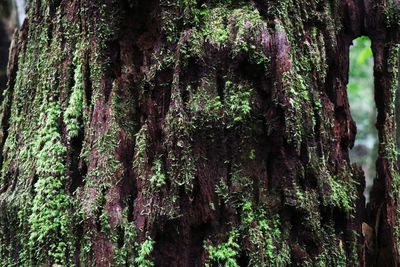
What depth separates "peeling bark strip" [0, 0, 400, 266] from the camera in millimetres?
2244

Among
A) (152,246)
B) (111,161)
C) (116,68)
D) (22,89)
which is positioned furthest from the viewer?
(22,89)

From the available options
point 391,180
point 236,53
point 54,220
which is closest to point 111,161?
point 54,220

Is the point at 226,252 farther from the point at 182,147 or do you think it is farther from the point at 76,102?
the point at 76,102

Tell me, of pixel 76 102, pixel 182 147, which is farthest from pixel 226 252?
pixel 76 102

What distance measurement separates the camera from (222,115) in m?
2.32

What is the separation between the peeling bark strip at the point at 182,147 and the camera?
2.24 metres

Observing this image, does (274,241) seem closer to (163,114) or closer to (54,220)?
(163,114)

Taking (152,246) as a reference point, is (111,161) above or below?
above

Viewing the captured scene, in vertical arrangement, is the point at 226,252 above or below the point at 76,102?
below

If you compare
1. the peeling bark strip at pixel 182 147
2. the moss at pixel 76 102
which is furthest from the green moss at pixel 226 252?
the moss at pixel 76 102

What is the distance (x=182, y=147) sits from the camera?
226cm

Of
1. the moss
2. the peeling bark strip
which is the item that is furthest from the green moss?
the moss

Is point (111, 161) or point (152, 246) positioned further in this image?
point (111, 161)

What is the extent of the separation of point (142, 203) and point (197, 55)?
3.38 feet
